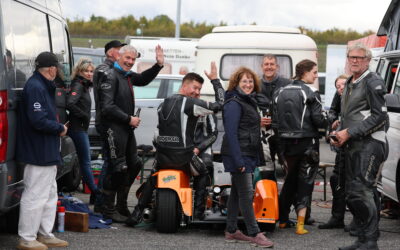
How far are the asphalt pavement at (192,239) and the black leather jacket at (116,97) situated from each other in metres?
1.19

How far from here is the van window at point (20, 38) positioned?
661 centimetres

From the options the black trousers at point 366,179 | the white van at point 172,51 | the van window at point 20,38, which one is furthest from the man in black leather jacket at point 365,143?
the white van at point 172,51

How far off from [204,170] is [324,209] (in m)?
2.60

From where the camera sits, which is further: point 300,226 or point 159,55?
point 159,55

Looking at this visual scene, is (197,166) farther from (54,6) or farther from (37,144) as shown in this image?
(54,6)

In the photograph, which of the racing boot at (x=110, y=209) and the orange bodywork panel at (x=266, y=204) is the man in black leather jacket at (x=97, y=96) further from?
the orange bodywork panel at (x=266, y=204)

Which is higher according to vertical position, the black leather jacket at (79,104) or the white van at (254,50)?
the white van at (254,50)

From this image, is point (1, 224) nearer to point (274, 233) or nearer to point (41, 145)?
point (41, 145)

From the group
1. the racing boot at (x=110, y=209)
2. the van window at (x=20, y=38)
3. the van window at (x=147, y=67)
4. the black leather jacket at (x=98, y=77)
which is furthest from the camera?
the van window at (x=147, y=67)

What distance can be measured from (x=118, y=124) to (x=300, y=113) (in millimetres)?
1949

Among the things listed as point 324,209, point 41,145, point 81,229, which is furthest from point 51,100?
point 324,209

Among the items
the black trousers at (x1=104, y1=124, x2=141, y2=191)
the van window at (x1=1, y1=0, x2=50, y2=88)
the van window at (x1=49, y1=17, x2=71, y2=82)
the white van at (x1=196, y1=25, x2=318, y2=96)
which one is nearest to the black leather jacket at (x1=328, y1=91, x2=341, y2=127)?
the black trousers at (x1=104, y1=124, x2=141, y2=191)

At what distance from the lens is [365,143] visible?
705 centimetres

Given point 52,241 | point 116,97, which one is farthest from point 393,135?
point 52,241
